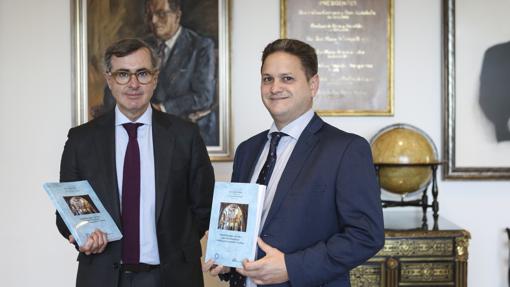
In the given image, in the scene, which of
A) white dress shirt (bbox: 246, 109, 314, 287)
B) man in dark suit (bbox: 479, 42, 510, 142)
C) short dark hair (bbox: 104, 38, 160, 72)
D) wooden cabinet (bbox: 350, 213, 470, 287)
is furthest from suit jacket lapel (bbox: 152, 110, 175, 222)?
man in dark suit (bbox: 479, 42, 510, 142)

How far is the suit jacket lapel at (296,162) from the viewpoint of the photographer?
6.57ft

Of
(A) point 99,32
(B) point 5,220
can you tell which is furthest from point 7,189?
(A) point 99,32

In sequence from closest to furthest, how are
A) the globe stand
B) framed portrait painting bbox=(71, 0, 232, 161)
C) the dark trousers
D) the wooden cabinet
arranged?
the dark trousers, the wooden cabinet, the globe stand, framed portrait painting bbox=(71, 0, 232, 161)

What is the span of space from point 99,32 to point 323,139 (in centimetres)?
255

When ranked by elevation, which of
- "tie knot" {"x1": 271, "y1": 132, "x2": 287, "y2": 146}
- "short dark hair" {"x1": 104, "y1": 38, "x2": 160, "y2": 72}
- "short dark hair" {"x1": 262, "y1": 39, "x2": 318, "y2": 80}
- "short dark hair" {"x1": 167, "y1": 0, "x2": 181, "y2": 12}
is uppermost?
"short dark hair" {"x1": 167, "y1": 0, "x2": 181, "y2": 12}

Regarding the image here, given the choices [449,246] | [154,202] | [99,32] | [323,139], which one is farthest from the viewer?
[99,32]

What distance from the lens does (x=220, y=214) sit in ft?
6.66

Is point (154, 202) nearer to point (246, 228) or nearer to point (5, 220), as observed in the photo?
point (246, 228)

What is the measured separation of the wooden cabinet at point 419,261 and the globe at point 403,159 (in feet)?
1.31

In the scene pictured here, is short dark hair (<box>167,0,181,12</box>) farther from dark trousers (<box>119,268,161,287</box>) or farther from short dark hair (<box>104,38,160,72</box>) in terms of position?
dark trousers (<box>119,268,161,287</box>)

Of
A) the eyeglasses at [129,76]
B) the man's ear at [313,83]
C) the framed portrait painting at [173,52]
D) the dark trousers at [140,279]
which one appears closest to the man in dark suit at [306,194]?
the man's ear at [313,83]

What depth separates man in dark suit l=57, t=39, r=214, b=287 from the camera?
93.4 inches

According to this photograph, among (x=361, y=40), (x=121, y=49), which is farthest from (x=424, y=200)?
(x=121, y=49)

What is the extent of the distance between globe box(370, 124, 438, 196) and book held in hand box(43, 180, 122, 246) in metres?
2.02
